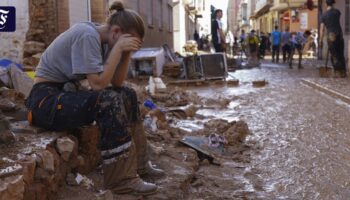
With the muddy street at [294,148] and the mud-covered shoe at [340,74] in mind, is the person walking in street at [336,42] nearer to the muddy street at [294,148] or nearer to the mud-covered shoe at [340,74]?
the mud-covered shoe at [340,74]

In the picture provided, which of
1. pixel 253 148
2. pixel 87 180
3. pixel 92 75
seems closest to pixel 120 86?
pixel 92 75

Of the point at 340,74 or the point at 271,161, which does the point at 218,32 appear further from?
the point at 271,161

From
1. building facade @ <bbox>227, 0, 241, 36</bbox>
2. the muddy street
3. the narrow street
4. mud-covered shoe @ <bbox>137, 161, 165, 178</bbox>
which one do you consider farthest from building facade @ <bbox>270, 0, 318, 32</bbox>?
building facade @ <bbox>227, 0, 241, 36</bbox>

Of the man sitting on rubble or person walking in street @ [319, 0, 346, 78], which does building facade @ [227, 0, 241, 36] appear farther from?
the man sitting on rubble

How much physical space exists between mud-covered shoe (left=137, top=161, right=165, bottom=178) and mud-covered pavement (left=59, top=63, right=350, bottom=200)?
0.22 ft

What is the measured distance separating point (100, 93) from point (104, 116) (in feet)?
0.46

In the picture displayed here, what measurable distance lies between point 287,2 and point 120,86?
39598 mm

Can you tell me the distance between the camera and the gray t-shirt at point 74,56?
3.23 meters

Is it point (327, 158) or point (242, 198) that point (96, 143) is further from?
point (327, 158)

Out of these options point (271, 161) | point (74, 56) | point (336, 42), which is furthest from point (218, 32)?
point (74, 56)

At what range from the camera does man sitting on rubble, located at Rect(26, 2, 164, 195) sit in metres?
3.22

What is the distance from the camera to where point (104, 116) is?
321cm

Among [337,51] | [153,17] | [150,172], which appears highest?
[153,17]

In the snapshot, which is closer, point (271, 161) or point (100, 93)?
point (100, 93)
